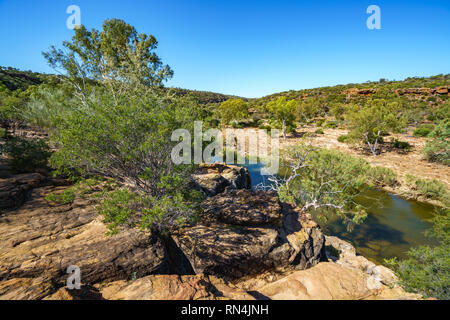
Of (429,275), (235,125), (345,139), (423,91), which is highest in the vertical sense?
(423,91)

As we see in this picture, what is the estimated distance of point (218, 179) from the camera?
1262 cm

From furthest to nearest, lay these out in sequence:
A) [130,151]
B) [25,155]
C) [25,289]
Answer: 1. [25,155]
2. [130,151]
3. [25,289]

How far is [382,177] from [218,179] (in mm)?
17303

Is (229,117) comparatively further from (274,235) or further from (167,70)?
(274,235)

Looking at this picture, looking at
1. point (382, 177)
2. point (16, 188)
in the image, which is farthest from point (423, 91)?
point (16, 188)

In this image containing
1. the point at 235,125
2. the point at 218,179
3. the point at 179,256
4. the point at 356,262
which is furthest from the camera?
the point at 235,125

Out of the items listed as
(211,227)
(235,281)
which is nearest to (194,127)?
(211,227)

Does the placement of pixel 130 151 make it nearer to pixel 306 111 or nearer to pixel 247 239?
pixel 247 239

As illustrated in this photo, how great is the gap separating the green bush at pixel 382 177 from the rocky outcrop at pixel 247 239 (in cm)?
1399

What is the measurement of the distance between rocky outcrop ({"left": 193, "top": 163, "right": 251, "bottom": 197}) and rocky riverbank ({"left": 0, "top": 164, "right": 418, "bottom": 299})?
2.63 m

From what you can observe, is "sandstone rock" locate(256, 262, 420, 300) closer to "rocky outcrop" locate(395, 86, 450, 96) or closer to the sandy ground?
the sandy ground

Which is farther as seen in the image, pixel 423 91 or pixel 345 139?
pixel 423 91
